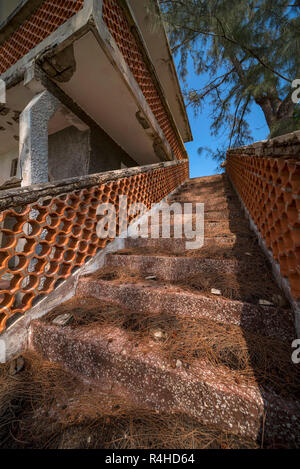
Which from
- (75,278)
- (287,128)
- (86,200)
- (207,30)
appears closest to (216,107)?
(207,30)

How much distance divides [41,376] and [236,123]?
309 inches

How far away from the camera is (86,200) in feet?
6.77

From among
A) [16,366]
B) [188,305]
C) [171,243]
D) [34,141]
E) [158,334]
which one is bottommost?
[16,366]

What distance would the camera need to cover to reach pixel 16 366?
129 cm

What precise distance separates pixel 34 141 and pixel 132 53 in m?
2.46

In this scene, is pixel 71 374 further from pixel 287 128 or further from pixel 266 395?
pixel 287 128

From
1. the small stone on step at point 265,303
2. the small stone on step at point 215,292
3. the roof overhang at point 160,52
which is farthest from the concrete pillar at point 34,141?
the small stone on step at point 265,303

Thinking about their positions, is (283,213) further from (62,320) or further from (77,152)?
(77,152)

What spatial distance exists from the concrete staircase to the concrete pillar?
5.54 ft

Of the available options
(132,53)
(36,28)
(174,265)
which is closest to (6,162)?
(36,28)

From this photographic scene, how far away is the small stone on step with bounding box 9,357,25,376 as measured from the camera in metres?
1.25

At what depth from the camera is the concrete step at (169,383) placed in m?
0.82

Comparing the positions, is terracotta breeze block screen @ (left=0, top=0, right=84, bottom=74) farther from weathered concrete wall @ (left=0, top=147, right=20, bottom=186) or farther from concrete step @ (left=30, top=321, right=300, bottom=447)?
concrete step @ (left=30, top=321, right=300, bottom=447)

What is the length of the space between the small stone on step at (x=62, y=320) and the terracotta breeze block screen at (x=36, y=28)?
149 inches
